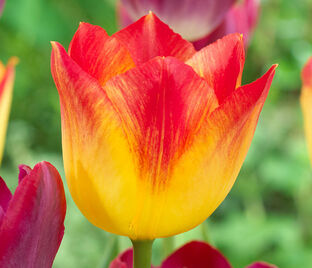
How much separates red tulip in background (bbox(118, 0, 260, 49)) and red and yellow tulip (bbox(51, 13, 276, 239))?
0.14 m

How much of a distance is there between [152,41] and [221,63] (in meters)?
0.03

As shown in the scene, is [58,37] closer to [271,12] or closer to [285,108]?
[271,12]

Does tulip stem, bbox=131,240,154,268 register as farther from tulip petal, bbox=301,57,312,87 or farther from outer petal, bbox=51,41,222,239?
tulip petal, bbox=301,57,312,87

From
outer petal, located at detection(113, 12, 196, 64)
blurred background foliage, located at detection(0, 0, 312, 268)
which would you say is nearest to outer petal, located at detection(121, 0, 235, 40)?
outer petal, located at detection(113, 12, 196, 64)

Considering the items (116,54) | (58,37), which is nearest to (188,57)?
(116,54)

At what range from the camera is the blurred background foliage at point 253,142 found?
1.31 meters

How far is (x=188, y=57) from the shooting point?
21 cm

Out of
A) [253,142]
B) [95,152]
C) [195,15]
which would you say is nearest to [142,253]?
[95,152]

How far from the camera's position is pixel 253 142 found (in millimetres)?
1567

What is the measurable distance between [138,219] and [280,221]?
1202 mm

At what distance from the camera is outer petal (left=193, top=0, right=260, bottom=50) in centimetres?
36

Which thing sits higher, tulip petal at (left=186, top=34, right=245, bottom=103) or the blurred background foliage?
tulip petal at (left=186, top=34, right=245, bottom=103)

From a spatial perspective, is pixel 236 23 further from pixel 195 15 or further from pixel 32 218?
pixel 32 218

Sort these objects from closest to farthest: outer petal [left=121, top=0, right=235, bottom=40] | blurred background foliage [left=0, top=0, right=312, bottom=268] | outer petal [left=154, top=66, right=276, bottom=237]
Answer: outer petal [left=154, top=66, right=276, bottom=237] → outer petal [left=121, top=0, right=235, bottom=40] → blurred background foliage [left=0, top=0, right=312, bottom=268]
